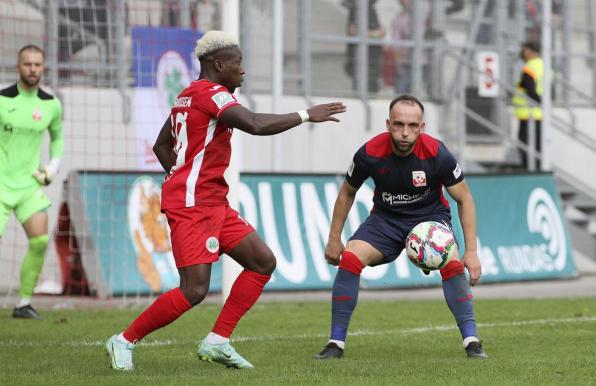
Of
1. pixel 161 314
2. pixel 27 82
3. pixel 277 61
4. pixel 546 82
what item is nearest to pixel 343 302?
pixel 161 314

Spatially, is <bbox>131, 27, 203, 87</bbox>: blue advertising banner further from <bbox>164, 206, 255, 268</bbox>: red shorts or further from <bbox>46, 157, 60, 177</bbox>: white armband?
<bbox>164, 206, 255, 268</bbox>: red shorts

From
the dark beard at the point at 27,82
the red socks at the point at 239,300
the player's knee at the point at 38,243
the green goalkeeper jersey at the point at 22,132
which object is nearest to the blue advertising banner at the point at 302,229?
the player's knee at the point at 38,243

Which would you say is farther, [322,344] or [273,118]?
[322,344]

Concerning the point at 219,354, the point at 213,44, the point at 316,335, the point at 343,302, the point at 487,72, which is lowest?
the point at 316,335

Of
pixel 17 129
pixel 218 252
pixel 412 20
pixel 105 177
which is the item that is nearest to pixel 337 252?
pixel 218 252

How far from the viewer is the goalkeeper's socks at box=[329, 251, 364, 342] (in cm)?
936

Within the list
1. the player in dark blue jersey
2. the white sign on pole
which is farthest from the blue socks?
the white sign on pole

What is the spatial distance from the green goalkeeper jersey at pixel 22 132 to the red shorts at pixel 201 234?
455cm

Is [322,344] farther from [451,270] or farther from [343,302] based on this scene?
[451,270]

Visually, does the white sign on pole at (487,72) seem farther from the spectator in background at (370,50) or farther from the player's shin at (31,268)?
the player's shin at (31,268)

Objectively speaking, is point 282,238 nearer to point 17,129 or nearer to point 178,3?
point 178,3

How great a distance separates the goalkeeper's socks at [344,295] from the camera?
30.7 feet

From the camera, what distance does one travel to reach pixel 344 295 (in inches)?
371

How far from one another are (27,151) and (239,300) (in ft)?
15.7
